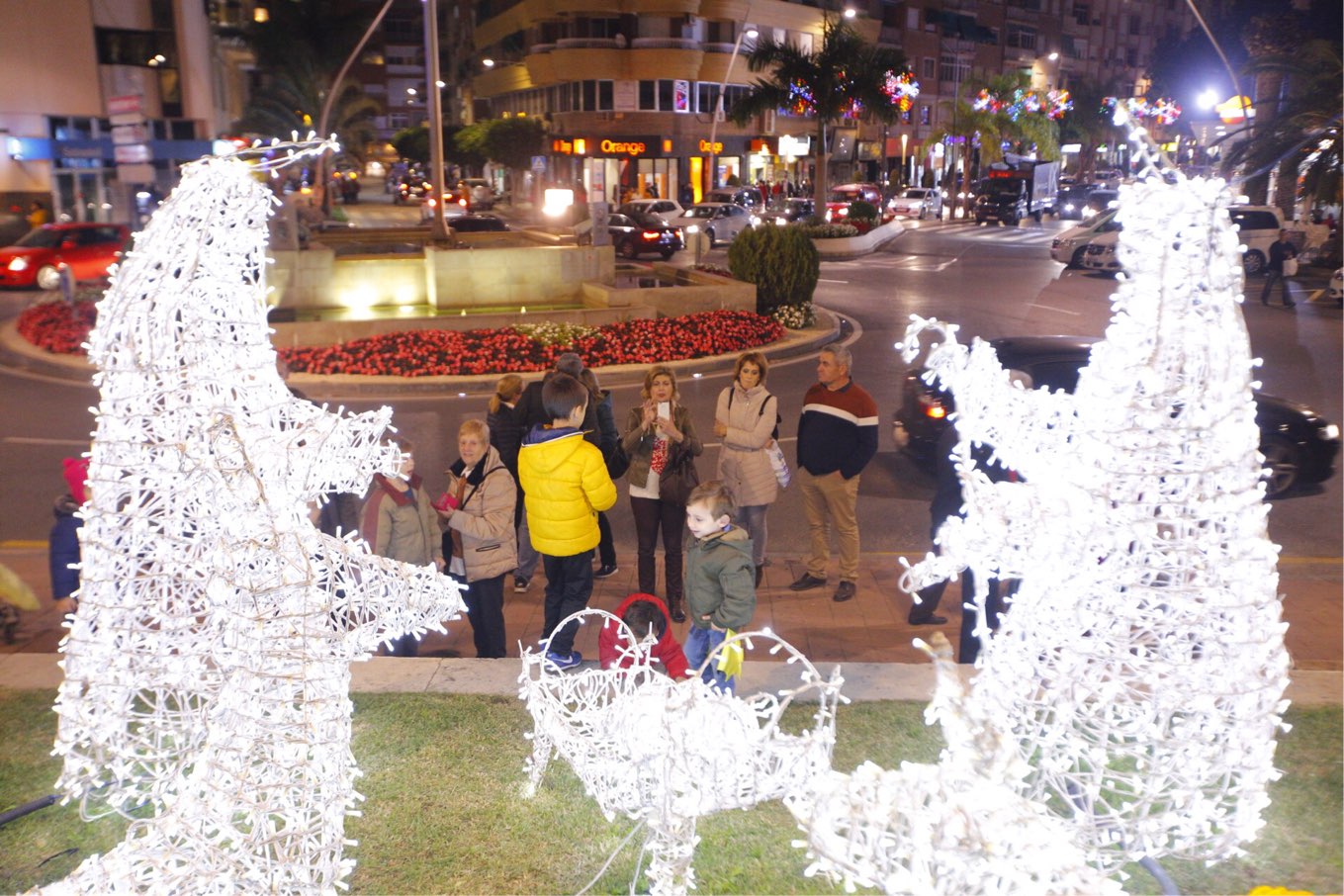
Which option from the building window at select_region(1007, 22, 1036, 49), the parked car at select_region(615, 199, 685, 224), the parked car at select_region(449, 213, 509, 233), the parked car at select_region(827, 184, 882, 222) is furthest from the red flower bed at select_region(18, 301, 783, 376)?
the building window at select_region(1007, 22, 1036, 49)

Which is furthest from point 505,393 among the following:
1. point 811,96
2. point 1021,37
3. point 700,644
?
point 1021,37

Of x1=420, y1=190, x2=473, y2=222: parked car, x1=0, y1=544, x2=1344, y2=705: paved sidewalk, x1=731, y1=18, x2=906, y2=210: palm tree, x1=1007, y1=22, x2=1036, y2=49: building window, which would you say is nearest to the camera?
x1=0, y1=544, x2=1344, y2=705: paved sidewalk

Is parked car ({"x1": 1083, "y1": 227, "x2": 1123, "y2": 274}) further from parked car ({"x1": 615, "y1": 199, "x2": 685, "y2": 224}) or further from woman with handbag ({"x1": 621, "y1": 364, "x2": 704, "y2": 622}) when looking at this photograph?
woman with handbag ({"x1": 621, "y1": 364, "x2": 704, "y2": 622})

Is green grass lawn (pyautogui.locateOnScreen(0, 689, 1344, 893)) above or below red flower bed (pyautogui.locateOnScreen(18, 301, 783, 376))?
below

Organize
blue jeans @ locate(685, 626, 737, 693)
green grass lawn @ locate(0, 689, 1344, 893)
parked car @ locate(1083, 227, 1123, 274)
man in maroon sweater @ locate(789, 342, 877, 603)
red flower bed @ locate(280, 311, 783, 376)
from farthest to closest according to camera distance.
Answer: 1. parked car @ locate(1083, 227, 1123, 274)
2. red flower bed @ locate(280, 311, 783, 376)
3. man in maroon sweater @ locate(789, 342, 877, 603)
4. blue jeans @ locate(685, 626, 737, 693)
5. green grass lawn @ locate(0, 689, 1344, 893)

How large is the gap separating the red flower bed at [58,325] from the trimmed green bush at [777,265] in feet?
33.8

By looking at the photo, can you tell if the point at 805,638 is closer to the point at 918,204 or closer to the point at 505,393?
the point at 505,393

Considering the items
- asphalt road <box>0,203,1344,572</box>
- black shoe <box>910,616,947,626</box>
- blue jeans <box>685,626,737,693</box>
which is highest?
blue jeans <box>685,626,737,693</box>

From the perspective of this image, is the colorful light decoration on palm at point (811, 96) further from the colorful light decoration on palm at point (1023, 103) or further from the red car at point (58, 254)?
the colorful light decoration on palm at point (1023, 103)

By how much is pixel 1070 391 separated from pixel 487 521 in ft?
19.6

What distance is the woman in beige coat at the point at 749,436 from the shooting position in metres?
7.09

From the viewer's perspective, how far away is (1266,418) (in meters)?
9.48

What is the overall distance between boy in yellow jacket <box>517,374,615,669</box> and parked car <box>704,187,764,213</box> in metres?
34.6

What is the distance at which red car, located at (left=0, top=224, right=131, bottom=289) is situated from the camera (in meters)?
23.5
